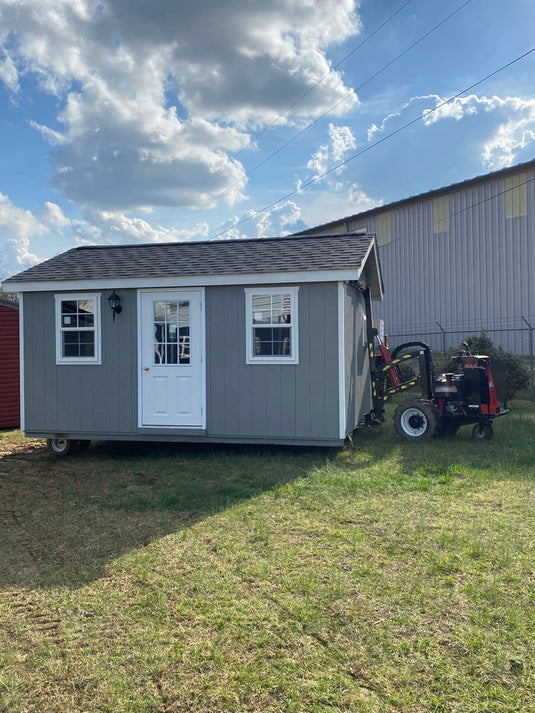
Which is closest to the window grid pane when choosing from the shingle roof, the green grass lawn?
the shingle roof

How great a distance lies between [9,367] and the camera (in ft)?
38.9

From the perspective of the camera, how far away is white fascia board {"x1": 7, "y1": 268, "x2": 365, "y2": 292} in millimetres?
7379

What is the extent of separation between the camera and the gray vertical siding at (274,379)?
7.50 meters

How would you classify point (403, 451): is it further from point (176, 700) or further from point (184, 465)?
point (176, 700)

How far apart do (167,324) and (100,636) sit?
17.8 feet

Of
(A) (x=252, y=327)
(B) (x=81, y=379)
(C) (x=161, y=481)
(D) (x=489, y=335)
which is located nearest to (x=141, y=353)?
(B) (x=81, y=379)

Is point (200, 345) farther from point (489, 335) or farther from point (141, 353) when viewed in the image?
point (489, 335)

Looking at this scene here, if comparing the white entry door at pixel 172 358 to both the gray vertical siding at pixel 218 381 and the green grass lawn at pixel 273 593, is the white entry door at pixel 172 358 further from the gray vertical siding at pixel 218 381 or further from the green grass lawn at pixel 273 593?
the green grass lawn at pixel 273 593

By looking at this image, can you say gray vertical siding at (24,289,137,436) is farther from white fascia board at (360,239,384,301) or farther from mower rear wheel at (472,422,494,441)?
mower rear wheel at (472,422,494,441)

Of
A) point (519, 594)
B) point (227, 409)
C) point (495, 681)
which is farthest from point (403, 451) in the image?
point (495, 681)

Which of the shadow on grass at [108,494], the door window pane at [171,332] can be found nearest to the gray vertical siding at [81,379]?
the door window pane at [171,332]

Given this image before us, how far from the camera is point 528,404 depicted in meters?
12.5

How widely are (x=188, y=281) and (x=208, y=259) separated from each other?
77 centimetres

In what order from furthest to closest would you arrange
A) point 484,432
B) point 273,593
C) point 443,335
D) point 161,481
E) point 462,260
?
point 462,260, point 443,335, point 484,432, point 161,481, point 273,593
